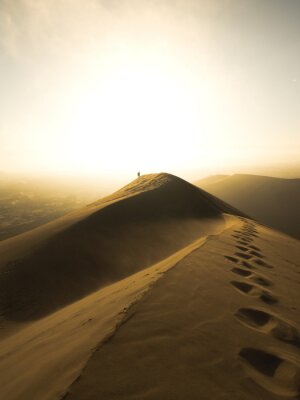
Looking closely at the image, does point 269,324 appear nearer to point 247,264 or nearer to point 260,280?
point 260,280

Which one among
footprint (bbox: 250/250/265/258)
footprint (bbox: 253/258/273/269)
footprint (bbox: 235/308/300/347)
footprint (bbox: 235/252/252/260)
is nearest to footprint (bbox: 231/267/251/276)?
footprint (bbox: 253/258/273/269)

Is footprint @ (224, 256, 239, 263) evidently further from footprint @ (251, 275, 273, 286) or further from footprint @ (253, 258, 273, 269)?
footprint @ (251, 275, 273, 286)

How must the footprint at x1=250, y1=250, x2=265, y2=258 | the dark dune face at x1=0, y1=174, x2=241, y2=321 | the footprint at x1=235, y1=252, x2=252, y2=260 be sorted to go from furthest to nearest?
the dark dune face at x1=0, y1=174, x2=241, y2=321 → the footprint at x1=250, y1=250, x2=265, y2=258 → the footprint at x1=235, y1=252, x2=252, y2=260

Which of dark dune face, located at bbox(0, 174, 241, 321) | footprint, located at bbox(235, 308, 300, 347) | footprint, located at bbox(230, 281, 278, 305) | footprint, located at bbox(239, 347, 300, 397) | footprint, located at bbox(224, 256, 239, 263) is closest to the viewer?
footprint, located at bbox(239, 347, 300, 397)

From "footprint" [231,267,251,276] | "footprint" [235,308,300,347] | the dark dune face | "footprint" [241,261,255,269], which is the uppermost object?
"footprint" [235,308,300,347]

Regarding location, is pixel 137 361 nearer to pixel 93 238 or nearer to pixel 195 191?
pixel 93 238

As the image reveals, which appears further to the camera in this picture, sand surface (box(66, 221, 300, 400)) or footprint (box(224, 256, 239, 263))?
footprint (box(224, 256, 239, 263))
